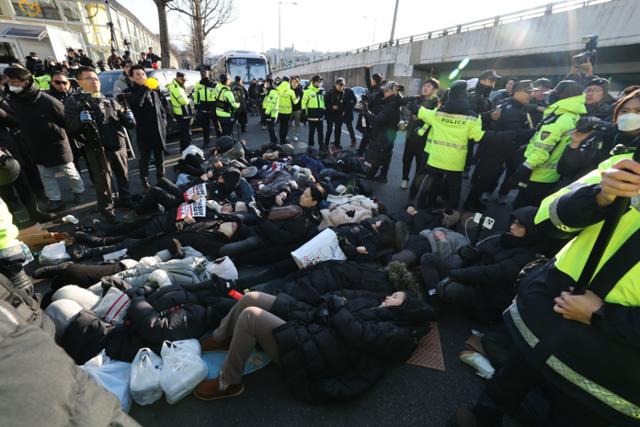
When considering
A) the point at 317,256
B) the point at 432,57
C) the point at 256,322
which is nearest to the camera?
the point at 256,322

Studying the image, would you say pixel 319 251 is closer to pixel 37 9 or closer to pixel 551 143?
pixel 551 143

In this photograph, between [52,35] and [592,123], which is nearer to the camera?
[592,123]

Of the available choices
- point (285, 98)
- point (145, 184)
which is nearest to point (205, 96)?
point (285, 98)

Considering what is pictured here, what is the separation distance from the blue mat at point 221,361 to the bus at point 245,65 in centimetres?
1627

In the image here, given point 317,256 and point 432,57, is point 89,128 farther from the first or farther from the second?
point 432,57

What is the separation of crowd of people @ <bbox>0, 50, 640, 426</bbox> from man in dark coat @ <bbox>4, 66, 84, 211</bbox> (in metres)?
0.02

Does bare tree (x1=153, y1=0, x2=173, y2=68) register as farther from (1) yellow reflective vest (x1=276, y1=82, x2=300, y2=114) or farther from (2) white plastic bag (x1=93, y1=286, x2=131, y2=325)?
(2) white plastic bag (x1=93, y1=286, x2=131, y2=325)

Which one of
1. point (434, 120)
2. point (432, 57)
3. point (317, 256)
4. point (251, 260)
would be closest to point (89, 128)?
point (251, 260)

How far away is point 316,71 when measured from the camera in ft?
136

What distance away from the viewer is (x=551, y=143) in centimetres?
371

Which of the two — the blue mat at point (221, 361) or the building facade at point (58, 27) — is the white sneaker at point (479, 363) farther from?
the building facade at point (58, 27)

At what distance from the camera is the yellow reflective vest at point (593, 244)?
1085 millimetres

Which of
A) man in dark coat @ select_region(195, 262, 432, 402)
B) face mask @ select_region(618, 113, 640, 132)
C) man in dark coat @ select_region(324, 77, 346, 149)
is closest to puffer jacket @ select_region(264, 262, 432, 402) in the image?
man in dark coat @ select_region(195, 262, 432, 402)

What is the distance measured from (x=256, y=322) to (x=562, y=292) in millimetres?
1788
